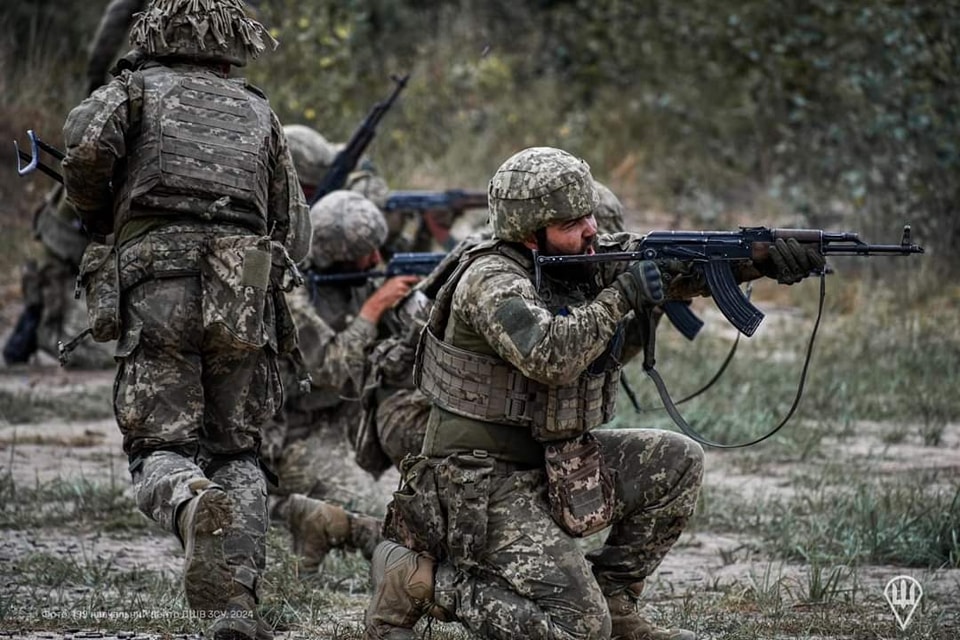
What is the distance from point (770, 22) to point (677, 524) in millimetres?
11636

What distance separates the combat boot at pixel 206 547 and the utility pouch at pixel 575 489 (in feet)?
3.30

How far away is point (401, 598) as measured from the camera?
4.82 m

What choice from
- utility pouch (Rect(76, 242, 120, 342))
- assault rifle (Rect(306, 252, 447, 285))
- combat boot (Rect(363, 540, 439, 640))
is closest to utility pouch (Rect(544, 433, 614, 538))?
combat boot (Rect(363, 540, 439, 640))

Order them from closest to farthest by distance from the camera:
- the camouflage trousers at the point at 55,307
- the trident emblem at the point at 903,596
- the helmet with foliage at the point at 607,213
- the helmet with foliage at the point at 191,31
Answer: the helmet with foliage at the point at 191,31, the trident emblem at the point at 903,596, the helmet with foliage at the point at 607,213, the camouflage trousers at the point at 55,307

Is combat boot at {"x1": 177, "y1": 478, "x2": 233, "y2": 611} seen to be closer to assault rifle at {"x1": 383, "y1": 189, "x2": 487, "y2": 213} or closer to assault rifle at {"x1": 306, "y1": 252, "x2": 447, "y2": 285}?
assault rifle at {"x1": 306, "y1": 252, "x2": 447, "y2": 285}

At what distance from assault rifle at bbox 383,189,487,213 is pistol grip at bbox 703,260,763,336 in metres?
4.09

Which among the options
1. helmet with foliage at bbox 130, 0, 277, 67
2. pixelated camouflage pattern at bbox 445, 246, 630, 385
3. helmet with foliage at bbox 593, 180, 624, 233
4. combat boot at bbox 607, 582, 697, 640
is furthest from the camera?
helmet with foliage at bbox 593, 180, 624, 233

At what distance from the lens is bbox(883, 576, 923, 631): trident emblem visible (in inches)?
216

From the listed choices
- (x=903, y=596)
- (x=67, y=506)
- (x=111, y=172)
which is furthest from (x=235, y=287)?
(x=903, y=596)

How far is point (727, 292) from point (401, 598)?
142 centimetres

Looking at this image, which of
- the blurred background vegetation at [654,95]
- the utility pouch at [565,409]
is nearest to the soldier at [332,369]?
the utility pouch at [565,409]

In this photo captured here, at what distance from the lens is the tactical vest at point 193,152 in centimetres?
516

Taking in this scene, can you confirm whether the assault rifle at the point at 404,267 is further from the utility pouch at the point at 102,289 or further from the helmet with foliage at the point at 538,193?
the helmet with foliage at the point at 538,193

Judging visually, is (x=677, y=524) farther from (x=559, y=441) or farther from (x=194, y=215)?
(x=194, y=215)
